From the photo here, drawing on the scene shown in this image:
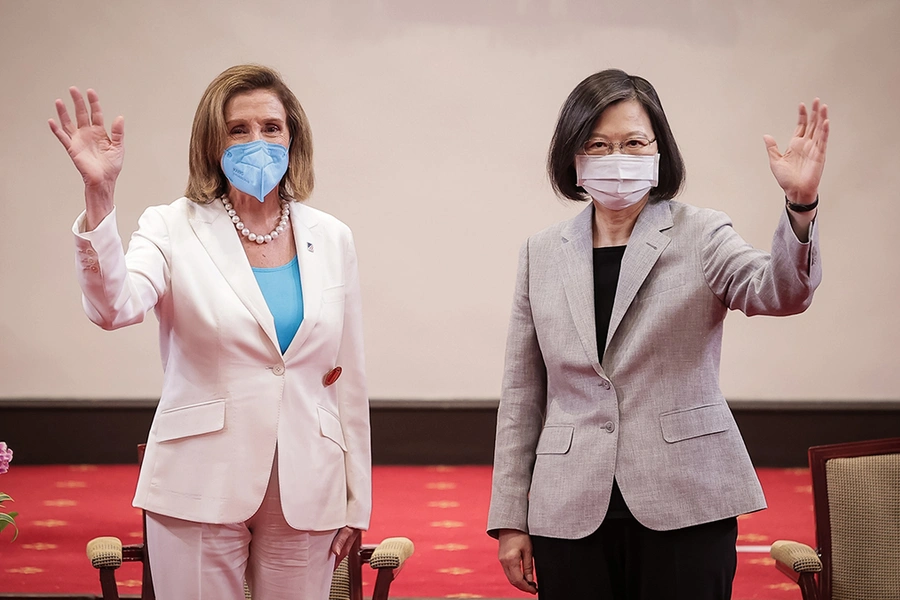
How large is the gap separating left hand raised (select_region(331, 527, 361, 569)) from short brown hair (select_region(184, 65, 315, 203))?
72 centimetres

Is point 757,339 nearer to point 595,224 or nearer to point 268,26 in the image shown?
point 268,26

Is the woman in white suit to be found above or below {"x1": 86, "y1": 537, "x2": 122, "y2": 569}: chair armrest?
above

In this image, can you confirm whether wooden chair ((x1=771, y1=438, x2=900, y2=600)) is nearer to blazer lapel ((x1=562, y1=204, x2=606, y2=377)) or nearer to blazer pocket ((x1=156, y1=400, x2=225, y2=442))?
blazer lapel ((x1=562, y1=204, x2=606, y2=377))

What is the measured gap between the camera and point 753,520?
445 cm

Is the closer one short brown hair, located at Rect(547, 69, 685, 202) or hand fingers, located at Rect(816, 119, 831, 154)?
hand fingers, located at Rect(816, 119, 831, 154)

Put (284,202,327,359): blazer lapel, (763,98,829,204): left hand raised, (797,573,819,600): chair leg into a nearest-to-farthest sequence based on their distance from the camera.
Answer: (763,98,829,204): left hand raised < (284,202,327,359): blazer lapel < (797,573,819,600): chair leg

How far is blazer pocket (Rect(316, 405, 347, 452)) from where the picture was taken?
76.9 inches

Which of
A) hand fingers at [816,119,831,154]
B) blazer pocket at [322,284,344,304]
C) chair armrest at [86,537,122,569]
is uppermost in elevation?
hand fingers at [816,119,831,154]

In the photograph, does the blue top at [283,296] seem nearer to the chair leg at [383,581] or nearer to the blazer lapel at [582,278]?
the blazer lapel at [582,278]

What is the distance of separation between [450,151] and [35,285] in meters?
2.71

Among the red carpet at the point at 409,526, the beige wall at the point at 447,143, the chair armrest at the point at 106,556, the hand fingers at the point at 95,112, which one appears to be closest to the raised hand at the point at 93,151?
the hand fingers at the point at 95,112

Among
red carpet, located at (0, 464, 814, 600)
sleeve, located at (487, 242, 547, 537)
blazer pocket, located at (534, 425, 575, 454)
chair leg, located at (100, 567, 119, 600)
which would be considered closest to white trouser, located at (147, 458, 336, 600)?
sleeve, located at (487, 242, 547, 537)

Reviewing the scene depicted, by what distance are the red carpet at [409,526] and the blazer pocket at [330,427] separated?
5.27 feet

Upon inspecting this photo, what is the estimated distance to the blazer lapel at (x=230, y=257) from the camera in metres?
1.87
